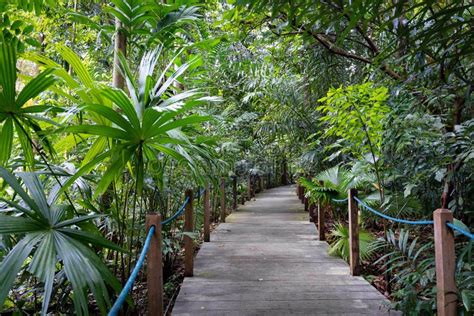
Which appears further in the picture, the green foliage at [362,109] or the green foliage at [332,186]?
the green foliage at [332,186]

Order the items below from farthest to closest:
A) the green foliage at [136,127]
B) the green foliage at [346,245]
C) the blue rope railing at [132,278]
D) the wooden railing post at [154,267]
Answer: the green foliage at [346,245] < the wooden railing post at [154,267] < the green foliage at [136,127] < the blue rope railing at [132,278]

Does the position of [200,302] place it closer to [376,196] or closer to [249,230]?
[376,196]

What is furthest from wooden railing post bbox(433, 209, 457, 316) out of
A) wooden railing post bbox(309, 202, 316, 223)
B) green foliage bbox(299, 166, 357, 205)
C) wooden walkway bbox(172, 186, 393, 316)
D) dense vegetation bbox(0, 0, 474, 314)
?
wooden railing post bbox(309, 202, 316, 223)

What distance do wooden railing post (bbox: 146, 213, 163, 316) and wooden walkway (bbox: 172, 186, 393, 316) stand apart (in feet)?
1.32

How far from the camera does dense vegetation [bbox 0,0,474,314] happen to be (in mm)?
1643

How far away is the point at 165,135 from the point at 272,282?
1.92 metres

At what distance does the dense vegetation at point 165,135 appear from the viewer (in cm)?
164

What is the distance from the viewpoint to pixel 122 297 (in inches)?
47.3

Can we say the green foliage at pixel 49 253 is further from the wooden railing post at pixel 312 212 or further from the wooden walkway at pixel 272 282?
the wooden railing post at pixel 312 212

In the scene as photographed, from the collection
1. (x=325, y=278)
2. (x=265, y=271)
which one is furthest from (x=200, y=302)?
(x=325, y=278)

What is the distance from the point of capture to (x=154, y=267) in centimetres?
218

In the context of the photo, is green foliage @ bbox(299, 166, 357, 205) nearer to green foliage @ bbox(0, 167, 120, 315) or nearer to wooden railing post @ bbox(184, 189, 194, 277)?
wooden railing post @ bbox(184, 189, 194, 277)

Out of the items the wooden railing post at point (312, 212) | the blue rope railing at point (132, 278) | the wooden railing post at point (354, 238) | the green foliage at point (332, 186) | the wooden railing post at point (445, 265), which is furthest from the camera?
the wooden railing post at point (312, 212)

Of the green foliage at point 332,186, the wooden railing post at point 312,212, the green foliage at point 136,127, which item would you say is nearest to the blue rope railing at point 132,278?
the green foliage at point 136,127
